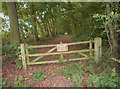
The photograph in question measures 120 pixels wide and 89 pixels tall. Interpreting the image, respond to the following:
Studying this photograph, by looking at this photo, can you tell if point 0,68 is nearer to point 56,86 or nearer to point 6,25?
point 56,86

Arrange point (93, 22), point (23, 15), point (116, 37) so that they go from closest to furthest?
1. point (116, 37)
2. point (93, 22)
3. point (23, 15)

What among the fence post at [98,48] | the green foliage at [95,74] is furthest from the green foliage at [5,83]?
A: the fence post at [98,48]

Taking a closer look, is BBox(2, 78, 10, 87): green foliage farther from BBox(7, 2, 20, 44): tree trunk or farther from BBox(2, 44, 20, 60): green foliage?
BBox(7, 2, 20, 44): tree trunk

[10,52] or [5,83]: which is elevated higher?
[10,52]

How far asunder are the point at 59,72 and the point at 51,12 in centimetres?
961

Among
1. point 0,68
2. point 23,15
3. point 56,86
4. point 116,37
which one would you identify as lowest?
point 56,86

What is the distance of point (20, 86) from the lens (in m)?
3.55

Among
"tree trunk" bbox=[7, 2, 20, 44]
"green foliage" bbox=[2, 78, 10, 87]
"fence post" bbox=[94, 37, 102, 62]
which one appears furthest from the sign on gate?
"tree trunk" bbox=[7, 2, 20, 44]

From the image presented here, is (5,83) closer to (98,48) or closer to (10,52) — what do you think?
(10,52)

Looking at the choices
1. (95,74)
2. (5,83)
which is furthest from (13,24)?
(95,74)

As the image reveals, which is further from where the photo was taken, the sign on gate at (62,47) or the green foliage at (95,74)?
the sign on gate at (62,47)

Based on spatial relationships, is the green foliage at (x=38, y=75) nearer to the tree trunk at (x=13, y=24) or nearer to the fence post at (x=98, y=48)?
the fence post at (x=98, y=48)

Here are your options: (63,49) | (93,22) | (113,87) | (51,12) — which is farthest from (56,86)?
(51,12)

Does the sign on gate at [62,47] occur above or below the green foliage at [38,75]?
above
